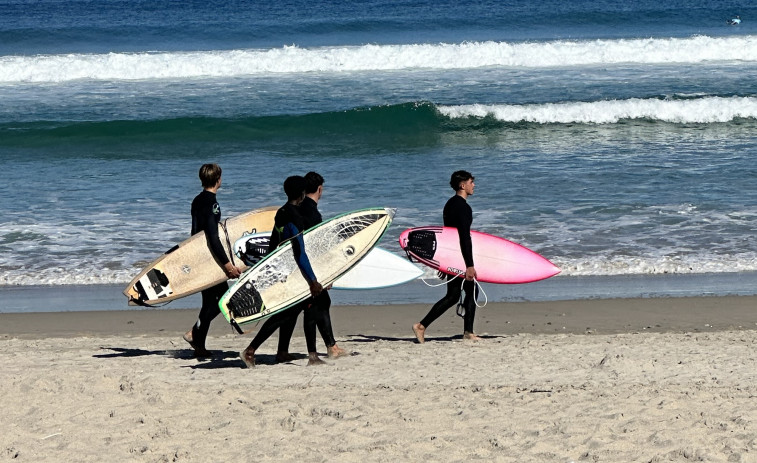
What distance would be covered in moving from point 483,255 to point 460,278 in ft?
3.23

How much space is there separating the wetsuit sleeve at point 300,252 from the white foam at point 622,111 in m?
14.0

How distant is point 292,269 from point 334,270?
0.39 meters

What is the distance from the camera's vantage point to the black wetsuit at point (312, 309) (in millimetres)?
6480

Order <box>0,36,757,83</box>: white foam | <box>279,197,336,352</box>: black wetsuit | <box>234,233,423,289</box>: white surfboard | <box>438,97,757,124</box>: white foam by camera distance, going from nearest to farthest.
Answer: <box>279,197,336,352</box>: black wetsuit
<box>234,233,423,289</box>: white surfboard
<box>438,97,757,124</box>: white foam
<box>0,36,757,83</box>: white foam

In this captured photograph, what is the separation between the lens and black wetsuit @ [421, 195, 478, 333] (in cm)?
711

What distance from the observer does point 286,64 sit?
26.7m

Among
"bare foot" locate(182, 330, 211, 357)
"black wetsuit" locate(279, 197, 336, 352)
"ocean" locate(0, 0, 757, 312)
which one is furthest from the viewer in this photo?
"ocean" locate(0, 0, 757, 312)

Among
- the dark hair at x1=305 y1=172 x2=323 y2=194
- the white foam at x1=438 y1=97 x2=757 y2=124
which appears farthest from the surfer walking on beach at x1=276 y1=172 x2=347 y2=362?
the white foam at x1=438 y1=97 x2=757 y2=124

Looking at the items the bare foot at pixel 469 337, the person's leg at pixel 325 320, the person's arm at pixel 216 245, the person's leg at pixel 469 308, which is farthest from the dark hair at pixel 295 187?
the bare foot at pixel 469 337

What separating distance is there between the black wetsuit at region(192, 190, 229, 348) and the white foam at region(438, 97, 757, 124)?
13721 millimetres


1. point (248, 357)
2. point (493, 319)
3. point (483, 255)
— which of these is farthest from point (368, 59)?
point (248, 357)

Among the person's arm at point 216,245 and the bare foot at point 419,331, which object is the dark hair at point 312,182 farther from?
the bare foot at point 419,331

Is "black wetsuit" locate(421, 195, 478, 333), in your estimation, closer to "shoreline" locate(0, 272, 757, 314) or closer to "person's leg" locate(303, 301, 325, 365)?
"person's leg" locate(303, 301, 325, 365)

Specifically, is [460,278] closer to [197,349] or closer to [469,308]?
[469,308]
